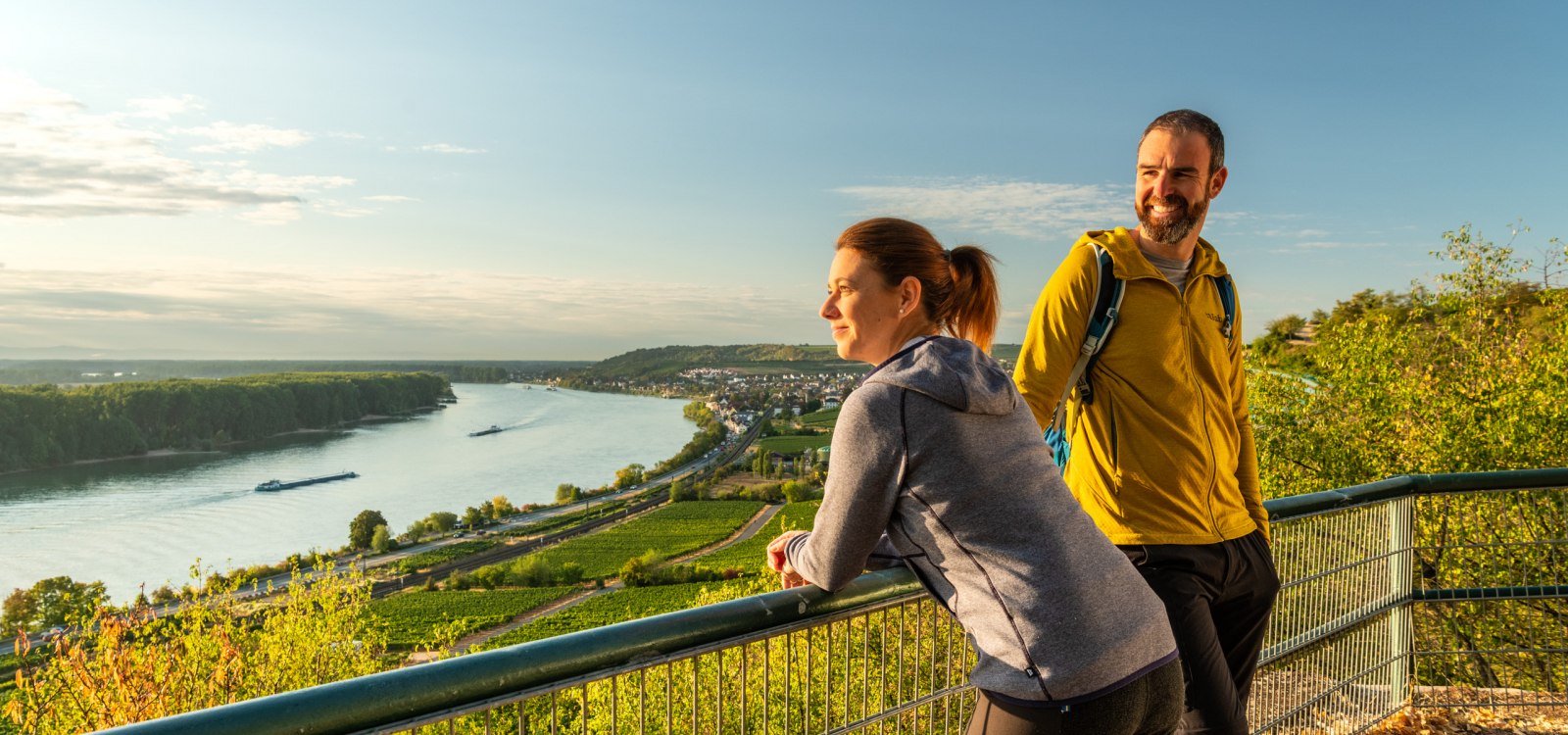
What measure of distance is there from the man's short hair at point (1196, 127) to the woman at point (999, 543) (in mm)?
1109

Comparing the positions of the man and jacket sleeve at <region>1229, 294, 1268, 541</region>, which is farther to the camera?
jacket sleeve at <region>1229, 294, 1268, 541</region>

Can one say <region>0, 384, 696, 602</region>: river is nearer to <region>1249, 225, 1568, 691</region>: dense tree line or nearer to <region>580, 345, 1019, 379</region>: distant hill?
<region>580, 345, 1019, 379</region>: distant hill

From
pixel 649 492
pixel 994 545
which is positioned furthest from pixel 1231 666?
pixel 649 492

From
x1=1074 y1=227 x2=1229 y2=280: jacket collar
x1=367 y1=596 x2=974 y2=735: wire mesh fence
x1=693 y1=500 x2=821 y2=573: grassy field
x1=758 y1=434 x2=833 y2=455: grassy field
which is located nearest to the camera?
x1=367 y1=596 x2=974 y2=735: wire mesh fence

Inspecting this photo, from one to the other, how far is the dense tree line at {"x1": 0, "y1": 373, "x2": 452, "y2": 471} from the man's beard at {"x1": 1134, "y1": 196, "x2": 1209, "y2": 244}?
120270 mm

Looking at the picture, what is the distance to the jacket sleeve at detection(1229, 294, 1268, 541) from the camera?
225 centimetres

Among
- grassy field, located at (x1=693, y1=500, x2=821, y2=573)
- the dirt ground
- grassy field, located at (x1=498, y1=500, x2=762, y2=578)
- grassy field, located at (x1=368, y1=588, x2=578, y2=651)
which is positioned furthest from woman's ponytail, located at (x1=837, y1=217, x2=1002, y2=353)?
grassy field, located at (x1=498, y1=500, x2=762, y2=578)

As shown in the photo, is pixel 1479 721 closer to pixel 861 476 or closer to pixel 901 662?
pixel 901 662

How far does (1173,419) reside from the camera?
1.99 meters

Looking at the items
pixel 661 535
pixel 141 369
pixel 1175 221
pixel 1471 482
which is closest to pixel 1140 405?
pixel 1175 221

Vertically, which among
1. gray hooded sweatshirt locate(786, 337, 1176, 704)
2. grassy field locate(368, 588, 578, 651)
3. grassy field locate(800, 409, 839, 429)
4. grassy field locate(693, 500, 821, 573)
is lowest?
grassy field locate(368, 588, 578, 651)

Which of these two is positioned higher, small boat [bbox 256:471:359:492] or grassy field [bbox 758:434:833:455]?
grassy field [bbox 758:434:833:455]

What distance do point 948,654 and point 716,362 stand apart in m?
143

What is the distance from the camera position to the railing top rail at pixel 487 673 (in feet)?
3.47
